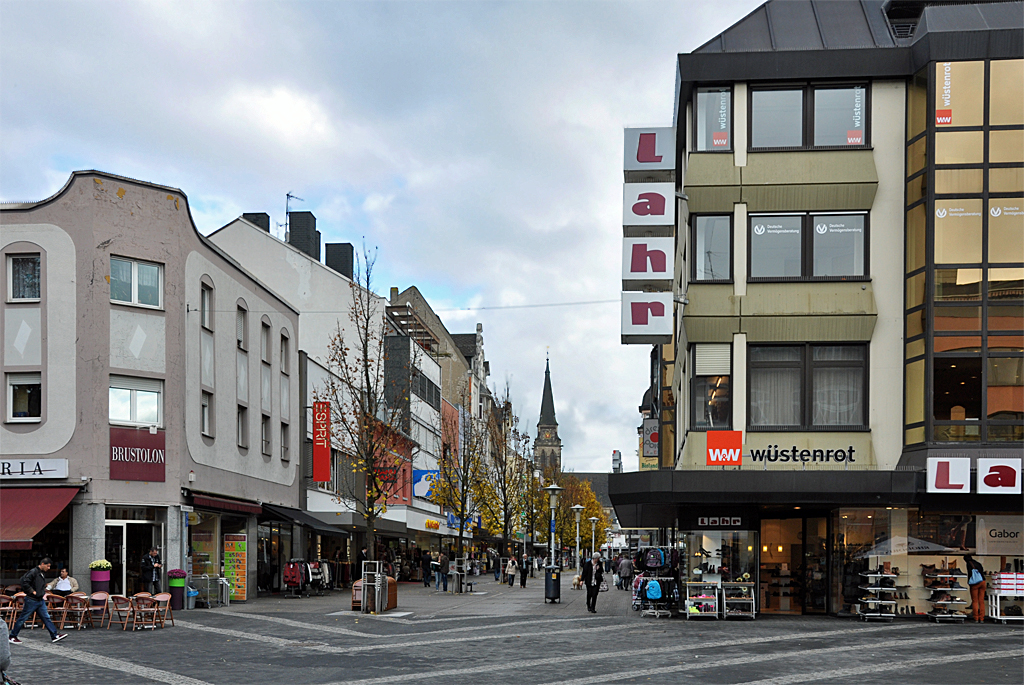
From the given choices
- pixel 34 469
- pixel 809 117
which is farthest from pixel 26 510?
pixel 809 117

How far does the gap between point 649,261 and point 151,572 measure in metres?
14.9

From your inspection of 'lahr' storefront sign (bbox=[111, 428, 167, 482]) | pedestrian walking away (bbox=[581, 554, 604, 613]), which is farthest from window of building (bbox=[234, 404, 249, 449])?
pedestrian walking away (bbox=[581, 554, 604, 613])

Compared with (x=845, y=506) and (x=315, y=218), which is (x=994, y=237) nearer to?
(x=845, y=506)

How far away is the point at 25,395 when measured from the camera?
98.1 feet

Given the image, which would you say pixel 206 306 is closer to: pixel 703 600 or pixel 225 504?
pixel 225 504

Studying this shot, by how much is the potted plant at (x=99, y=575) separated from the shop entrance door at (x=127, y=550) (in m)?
1.34

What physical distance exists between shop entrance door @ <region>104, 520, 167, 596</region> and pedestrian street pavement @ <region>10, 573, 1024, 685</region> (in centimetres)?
187

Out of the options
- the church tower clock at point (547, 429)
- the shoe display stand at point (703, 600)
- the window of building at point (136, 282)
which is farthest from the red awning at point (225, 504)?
the church tower clock at point (547, 429)

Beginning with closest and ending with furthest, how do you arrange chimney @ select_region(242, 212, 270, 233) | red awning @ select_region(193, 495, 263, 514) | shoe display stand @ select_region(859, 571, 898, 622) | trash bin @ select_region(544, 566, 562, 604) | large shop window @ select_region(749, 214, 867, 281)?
1. shoe display stand @ select_region(859, 571, 898, 622)
2. large shop window @ select_region(749, 214, 867, 281)
3. red awning @ select_region(193, 495, 263, 514)
4. trash bin @ select_region(544, 566, 562, 604)
5. chimney @ select_region(242, 212, 270, 233)

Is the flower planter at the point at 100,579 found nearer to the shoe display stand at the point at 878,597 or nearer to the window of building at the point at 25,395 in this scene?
the window of building at the point at 25,395

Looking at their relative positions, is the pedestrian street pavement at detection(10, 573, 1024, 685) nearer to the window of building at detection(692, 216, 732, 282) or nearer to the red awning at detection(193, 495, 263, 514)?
the red awning at detection(193, 495, 263, 514)

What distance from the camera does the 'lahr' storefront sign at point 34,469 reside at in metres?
29.1

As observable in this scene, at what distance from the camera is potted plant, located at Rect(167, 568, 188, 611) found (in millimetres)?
30531

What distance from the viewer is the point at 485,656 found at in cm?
1941
